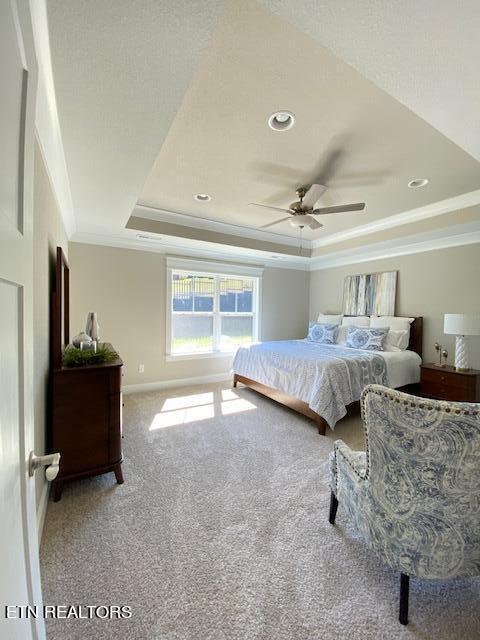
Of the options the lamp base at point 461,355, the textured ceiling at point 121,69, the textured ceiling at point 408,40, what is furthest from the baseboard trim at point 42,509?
the lamp base at point 461,355

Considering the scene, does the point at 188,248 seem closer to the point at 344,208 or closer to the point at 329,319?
the point at 344,208

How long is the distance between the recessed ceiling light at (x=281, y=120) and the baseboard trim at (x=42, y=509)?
113 inches

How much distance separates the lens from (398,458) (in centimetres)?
111

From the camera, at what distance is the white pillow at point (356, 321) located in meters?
4.67

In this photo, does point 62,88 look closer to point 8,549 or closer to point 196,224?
point 8,549

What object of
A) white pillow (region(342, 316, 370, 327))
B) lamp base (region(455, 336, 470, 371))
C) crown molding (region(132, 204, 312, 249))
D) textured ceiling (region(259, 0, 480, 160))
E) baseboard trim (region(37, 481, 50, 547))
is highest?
crown molding (region(132, 204, 312, 249))

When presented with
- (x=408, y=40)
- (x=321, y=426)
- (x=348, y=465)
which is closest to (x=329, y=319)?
(x=321, y=426)

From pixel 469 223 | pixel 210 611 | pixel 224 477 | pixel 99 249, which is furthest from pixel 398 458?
pixel 99 249

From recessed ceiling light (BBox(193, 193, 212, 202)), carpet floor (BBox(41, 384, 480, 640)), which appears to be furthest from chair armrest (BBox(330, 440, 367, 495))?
recessed ceiling light (BBox(193, 193, 212, 202))

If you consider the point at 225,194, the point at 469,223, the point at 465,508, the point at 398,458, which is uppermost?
the point at 225,194

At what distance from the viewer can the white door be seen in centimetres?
55

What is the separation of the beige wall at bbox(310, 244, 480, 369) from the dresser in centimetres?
426

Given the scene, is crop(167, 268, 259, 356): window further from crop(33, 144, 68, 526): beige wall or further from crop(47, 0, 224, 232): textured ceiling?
crop(47, 0, 224, 232): textured ceiling

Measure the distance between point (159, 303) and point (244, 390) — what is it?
1990 millimetres
